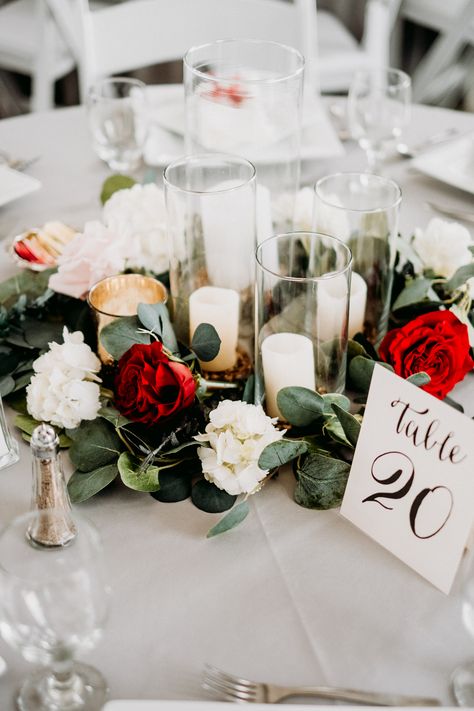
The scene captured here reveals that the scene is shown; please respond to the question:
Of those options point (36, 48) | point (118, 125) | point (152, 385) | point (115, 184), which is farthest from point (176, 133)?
point (36, 48)

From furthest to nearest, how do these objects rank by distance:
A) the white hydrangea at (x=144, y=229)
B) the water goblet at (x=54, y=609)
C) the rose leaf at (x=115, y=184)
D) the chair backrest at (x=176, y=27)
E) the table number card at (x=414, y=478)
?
1. the chair backrest at (x=176, y=27)
2. the rose leaf at (x=115, y=184)
3. the white hydrangea at (x=144, y=229)
4. the table number card at (x=414, y=478)
5. the water goblet at (x=54, y=609)

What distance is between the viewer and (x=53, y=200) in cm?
140

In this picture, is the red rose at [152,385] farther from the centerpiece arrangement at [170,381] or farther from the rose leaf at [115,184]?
the rose leaf at [115,184]

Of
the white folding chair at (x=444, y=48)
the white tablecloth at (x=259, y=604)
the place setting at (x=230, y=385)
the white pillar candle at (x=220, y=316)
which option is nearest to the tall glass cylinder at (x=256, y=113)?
the place setting at (x=230, y=385)

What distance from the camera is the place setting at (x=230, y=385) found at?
65cm

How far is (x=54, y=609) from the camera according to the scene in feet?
1.92

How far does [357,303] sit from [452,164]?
1.92 ft

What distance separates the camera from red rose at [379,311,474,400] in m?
0.91

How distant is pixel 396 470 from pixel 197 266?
38cm

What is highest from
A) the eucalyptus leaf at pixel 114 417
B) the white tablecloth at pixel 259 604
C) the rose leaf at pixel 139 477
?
the eucalyptus leaf at pixel 114 417

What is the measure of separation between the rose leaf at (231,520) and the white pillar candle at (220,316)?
229 mm

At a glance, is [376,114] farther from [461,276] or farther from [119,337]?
[119,337]

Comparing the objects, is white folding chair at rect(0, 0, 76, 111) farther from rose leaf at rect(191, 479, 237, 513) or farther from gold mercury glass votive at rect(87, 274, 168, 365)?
rose leaf at rect(191, 479, 237, 513)

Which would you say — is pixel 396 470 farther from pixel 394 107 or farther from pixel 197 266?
pixel 394 107
